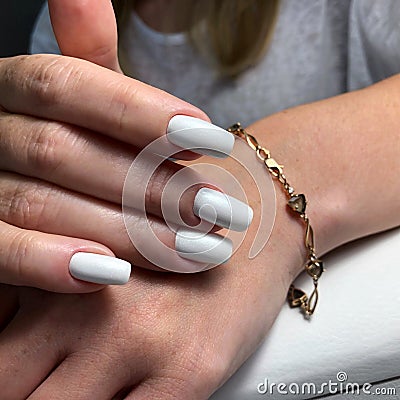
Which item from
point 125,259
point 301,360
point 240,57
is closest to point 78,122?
point 125,259

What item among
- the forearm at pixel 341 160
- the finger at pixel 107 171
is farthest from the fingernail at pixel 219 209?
the forearm at pixel 341 160

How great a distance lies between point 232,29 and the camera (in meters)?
0.87

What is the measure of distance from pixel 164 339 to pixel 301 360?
0.12 metres

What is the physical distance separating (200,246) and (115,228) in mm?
68

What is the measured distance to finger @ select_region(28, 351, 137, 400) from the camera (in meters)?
0.45

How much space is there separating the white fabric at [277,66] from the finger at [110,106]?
46 cm

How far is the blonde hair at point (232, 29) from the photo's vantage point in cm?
86

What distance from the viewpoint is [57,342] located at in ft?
1.51

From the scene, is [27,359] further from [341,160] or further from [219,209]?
[341,160]

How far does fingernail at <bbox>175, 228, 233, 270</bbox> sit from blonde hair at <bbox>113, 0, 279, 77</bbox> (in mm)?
479

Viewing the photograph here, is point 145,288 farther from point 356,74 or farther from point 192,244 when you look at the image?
point 356,74

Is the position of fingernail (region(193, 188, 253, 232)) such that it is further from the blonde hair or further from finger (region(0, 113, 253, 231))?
the blonde hair
